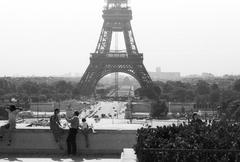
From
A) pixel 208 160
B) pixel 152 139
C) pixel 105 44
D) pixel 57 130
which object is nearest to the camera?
pixel 208 160

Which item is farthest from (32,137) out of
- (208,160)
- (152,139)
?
(208,160)

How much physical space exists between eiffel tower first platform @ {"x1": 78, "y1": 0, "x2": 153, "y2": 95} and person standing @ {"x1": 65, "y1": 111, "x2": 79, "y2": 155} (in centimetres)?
4554

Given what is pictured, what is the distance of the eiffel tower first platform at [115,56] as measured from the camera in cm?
5541

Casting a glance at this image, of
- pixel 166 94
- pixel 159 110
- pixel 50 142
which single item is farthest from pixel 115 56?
pixel 50 142

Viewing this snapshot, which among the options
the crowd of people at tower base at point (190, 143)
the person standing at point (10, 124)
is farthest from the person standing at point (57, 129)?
the crowd of people at tower base at point (190, 143)

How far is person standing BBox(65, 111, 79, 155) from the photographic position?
914cm

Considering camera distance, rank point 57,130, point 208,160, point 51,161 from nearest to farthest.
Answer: point 208,160
point 51,161
point 57,130

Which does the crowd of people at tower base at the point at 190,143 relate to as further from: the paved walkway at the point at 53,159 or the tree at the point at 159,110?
the tree at the point at 159,110

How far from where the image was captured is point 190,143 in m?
6.48

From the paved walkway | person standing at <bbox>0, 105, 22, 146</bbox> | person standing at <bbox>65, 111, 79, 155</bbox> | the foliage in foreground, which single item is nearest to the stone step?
the foliage in foreground

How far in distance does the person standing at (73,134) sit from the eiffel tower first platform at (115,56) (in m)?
45.5

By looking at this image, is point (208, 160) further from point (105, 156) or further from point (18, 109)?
point (18, 109)

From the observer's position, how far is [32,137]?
32.1 feet

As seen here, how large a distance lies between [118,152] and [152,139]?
10.4 ft
